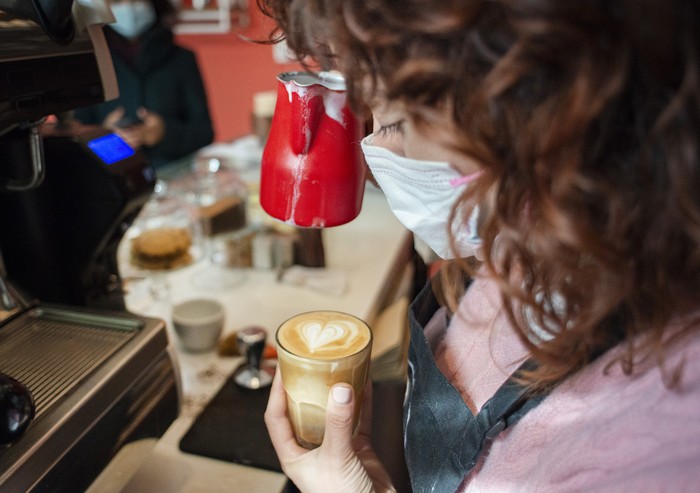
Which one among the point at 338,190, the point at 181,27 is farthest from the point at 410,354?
the point at 181,27

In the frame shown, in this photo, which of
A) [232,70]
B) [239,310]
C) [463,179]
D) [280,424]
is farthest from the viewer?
[232,70]

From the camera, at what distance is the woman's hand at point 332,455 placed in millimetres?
761

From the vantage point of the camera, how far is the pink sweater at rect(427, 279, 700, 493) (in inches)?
21.5

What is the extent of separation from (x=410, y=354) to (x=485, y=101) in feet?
1.83

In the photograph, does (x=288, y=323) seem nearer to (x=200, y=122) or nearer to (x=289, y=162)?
(x=289, y=162)

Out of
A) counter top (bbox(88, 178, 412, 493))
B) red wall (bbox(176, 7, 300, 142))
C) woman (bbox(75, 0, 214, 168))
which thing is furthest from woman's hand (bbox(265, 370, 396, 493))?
red wall (bbox(176, 7, 300, 142))

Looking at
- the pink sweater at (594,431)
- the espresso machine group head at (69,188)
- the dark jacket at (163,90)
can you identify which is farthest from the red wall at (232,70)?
A: the pink sweater at (594,431)

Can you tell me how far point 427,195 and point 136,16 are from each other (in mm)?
2623

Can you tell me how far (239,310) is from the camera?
57.7 inches

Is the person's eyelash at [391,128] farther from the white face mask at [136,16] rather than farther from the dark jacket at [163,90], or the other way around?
the white face mask at [136,16]

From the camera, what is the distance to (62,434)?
2.36ft

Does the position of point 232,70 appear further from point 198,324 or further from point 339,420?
point 339,420

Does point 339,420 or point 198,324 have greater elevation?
point 339,420

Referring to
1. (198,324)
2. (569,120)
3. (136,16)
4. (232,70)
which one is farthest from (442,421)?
(232,70)
